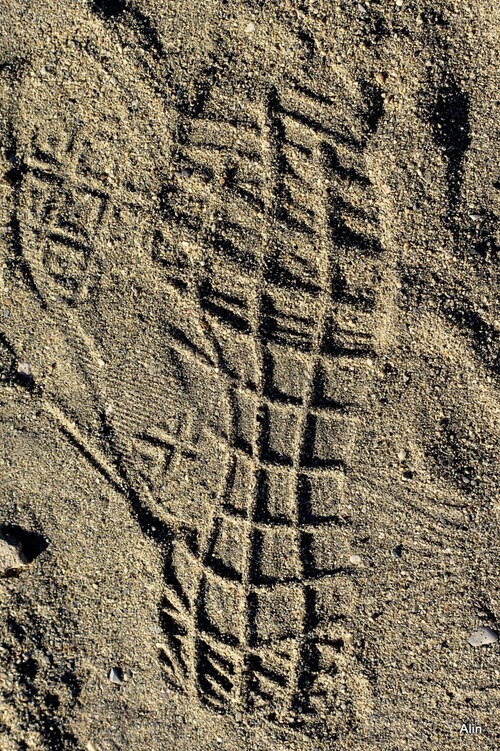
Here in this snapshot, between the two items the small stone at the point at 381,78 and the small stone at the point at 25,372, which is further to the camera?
the small stone at the point at 25,372

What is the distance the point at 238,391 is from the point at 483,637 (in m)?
1.32

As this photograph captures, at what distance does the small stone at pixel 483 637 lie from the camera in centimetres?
225

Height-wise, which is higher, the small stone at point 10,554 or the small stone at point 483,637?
the small stone at point 10,554

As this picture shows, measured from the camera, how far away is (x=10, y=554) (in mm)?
2273

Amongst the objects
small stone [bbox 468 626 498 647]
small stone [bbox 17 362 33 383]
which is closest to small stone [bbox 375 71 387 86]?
small stone [bbox 17 362 33 383]

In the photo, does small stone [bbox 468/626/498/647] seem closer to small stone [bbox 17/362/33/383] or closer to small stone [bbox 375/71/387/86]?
small stone [bbox 17/362/33/383]

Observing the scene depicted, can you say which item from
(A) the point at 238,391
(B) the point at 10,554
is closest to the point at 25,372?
(B) the point at 10,554

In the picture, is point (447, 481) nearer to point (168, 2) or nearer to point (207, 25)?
point (207, 25)

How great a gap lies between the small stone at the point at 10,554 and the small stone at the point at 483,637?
1.74 metres

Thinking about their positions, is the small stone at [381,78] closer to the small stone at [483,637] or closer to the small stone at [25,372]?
the small stone at [25,372]

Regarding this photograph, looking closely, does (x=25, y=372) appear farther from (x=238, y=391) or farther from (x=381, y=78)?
(x=381, y=78)

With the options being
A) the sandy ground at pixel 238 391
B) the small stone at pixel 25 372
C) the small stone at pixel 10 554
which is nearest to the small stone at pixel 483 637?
the sandy ground at pixel 238 391

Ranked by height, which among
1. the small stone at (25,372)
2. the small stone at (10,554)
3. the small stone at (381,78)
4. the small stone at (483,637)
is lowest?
the small stone at (483,637)

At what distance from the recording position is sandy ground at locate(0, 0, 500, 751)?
7.25ft
